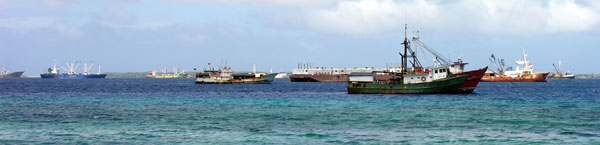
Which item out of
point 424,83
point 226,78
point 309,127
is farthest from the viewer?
point 226,78

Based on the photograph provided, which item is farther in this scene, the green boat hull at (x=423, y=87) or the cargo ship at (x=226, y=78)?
the cargo ship at (x=226, y=78)

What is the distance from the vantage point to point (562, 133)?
3422 centimetres

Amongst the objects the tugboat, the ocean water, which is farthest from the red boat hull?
the ocean water

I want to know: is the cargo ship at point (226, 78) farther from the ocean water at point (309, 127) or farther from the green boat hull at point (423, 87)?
the ocean water at point (309, 127)

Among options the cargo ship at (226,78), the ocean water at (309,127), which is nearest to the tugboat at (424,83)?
the ocean water at (309,127)

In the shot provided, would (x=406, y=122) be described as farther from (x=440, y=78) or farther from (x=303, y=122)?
(x=440, y=78)

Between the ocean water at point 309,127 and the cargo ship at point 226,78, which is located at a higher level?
the cargo ship at point 226,78

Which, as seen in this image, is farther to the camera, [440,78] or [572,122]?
[440,78]

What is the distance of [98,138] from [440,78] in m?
51.3

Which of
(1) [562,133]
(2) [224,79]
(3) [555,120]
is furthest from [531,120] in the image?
(2) [224,79]

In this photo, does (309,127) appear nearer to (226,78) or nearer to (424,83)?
(424,83)

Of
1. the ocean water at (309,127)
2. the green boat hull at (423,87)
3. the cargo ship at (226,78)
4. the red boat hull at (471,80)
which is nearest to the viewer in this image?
the ocean water at (309,127)

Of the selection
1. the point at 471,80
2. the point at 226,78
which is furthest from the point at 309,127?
the point at 226,78

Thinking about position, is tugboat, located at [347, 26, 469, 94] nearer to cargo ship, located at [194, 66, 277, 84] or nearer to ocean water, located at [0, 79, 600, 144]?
ocean water, located at [0, 79, 600, 144]
